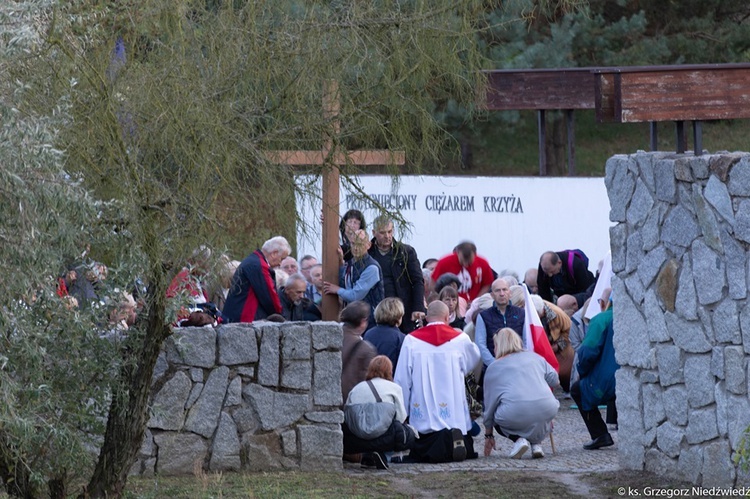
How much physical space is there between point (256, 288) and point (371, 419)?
1660 millimetres

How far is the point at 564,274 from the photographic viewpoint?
40.0 feet

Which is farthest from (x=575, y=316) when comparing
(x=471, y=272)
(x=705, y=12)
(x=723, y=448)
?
(x=705, y=12)

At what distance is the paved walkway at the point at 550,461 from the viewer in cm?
891

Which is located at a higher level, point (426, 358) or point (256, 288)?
point (256, 288)

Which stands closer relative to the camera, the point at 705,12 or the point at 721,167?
the point at 721,167

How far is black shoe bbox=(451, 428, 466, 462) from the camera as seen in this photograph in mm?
9248

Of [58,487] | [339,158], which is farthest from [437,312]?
[58,487]

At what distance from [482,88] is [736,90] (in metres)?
2.10

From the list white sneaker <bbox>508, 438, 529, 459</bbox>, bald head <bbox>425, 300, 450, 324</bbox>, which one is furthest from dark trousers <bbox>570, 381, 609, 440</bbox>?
bald head <bbox>425, 300, 450, 324</bbox>

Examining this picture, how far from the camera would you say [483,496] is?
7809mm

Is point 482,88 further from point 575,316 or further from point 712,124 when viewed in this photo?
point 712,124

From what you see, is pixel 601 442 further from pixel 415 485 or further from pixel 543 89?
pixel 543 89

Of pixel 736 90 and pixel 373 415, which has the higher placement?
pixel 736 90

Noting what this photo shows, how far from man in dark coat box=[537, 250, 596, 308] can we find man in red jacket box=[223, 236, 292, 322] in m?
3.31
